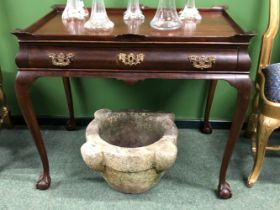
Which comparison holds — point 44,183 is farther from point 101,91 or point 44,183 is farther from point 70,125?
point 101,91

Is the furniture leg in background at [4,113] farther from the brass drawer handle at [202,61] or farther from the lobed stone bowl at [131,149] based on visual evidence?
the brass drawer handle at [202,61]

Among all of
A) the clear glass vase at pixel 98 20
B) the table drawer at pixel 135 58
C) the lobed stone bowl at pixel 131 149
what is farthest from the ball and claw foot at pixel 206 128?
the clear glass vase at pixel 98 20

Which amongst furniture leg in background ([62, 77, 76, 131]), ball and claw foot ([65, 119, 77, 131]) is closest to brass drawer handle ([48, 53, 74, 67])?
furniture leg in background ([62, 77, 76, 131])

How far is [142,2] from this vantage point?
1553 mm

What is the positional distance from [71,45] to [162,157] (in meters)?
0.55

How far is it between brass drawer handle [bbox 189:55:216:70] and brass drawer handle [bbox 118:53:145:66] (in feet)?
0.58

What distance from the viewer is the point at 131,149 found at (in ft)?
4.13

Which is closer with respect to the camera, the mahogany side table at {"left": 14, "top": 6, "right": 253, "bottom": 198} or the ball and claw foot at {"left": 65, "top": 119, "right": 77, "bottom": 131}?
the mahogany side table at {"left": 14, "top": 6, "right": 253, "bottom": 198}

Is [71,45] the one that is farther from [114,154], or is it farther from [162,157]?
[162,157]

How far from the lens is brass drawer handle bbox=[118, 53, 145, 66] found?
112 cm

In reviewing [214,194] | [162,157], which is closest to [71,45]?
[162,157]

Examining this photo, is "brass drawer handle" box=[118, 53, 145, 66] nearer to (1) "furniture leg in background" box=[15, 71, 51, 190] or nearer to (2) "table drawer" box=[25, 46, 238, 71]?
(2) "table drawer" box=[25, 46, 238, 71]

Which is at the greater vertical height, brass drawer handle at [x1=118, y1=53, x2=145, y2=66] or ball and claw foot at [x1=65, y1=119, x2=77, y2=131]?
brass drawer handle at [x1=118, y1=53, x2=145, y2=66]

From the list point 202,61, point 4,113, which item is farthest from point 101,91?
point 202,61
